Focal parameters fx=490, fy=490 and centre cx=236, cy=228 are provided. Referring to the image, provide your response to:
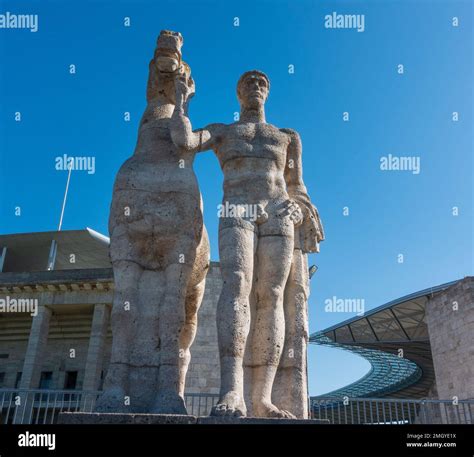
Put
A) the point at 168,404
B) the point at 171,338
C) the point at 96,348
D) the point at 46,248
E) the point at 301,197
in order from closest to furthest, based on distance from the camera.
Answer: the point at 168,404 → the point at 171,338 → the point at 301,197 → the point at 96,348 → the point at 46,248

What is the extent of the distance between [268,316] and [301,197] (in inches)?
62.3

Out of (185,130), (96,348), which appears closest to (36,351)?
(96,348)

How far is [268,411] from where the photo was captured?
4309 mm

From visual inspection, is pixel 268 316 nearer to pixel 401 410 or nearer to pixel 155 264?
pixel 155 264

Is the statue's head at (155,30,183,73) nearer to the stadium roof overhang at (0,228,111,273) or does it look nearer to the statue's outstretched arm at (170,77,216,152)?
the statue's outstretched arm at (170,77,216,152)

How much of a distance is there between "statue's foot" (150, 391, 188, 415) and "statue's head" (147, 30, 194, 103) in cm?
326

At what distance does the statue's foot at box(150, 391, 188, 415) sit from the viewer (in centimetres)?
413

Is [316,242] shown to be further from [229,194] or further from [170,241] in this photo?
[170,241]

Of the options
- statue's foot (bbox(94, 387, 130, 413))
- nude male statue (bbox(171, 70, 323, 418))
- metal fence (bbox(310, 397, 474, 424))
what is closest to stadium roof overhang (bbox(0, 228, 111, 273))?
metal fence (bbox(310, 397, 474, 424))

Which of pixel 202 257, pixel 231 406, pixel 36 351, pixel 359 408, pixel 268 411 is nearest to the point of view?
pixel 231 406

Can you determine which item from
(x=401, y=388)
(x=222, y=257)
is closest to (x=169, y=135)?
(x=222, y=257)

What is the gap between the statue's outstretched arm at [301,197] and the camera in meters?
5.58

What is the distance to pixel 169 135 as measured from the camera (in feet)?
17.3
